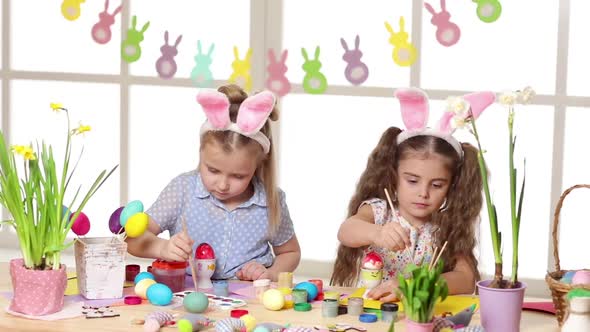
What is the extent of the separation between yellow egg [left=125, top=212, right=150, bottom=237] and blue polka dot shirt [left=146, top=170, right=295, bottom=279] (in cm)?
39

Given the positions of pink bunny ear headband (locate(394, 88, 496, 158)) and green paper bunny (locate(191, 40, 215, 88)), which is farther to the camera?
green paper bunny (locate(191, 40, 215, 88))

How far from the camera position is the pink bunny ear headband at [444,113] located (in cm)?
212

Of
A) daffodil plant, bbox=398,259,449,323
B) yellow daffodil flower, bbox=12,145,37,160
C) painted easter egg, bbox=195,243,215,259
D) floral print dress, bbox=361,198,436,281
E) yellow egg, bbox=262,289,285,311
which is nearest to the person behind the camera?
daffodil plant, bbox=398,259,449,323

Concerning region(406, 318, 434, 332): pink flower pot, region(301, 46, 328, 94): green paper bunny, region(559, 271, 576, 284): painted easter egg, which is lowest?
region(406, 318, 434, 332): pink flower pot

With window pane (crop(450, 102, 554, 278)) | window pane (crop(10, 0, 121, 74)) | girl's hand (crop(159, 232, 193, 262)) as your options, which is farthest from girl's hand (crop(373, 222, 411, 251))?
window pane (crop(10, 0, 121, 74))

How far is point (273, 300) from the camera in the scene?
2.28 m

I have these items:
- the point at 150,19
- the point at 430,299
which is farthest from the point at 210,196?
the point at 150,19

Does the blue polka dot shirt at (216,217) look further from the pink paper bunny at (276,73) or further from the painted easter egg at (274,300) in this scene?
the pink paper bunny at (276,73)

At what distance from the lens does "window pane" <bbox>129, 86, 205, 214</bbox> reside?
4.80 metres

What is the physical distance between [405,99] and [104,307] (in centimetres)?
89

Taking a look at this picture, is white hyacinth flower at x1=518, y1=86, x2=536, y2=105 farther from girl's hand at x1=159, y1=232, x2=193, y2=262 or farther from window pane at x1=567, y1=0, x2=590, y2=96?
window pane at x1=567, y1=0, x2=590, y2=96

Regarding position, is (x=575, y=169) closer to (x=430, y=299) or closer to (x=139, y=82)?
(x=139, y=82)

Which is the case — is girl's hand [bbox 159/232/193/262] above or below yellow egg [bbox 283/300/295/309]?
above

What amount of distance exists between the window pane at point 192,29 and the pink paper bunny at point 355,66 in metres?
0.47
